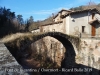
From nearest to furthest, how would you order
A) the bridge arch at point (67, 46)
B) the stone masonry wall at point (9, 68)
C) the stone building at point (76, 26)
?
the stone masonry wall at point (9, 68) < the bridge arch at point (67, 46) < the stone building at point (76, 26)

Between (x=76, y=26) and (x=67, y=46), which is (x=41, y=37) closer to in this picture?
(x=67, y=46)

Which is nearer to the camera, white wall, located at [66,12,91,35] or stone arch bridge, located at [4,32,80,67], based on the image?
stone arch bridge, located at [4,32,80,67]

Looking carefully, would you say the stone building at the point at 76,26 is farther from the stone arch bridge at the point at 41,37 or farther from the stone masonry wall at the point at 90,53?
the stone arch bridge at the point at 41,37

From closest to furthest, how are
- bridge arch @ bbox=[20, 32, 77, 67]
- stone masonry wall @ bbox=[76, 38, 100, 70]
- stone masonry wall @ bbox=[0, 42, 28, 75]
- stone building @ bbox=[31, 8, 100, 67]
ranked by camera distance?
stone masonry wall @ bbox=[0, 42, 28, 75], stone masonry wall @ bbox=[76, 38, 100, 70], bridge arch @ bbox=[20, 32, 77, 67], stone building @ bbox=[31, 8, 100, 67]

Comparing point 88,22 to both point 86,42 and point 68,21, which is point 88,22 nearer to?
point 68,21

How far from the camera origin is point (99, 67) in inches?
543

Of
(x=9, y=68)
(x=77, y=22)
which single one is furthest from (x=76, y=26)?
(x=9, y=68)

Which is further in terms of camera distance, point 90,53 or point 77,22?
point 77,22

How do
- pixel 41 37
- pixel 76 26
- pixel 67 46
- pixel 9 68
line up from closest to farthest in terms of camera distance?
pixel 9 68 < pixel 41 37 < pixel 67 46 < pixel 76 26

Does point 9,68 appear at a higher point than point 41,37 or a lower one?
lower

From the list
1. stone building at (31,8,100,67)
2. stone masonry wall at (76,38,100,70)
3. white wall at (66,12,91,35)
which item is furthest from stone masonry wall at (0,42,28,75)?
white wall at (66,12,91,35)

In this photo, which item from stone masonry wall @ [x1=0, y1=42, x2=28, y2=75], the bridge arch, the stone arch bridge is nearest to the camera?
stone masonry wall @ [x1=0, y1=42, x2=28, y2=75]

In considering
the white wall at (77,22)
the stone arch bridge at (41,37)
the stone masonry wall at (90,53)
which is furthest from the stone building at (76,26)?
the stone arch bridge at (41,37)

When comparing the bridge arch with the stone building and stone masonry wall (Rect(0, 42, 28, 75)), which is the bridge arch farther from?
stone masonry wall (Rect(0, 42, 28, 75))
